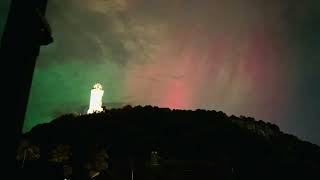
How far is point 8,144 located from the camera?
535 cm

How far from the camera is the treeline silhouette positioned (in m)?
64.4

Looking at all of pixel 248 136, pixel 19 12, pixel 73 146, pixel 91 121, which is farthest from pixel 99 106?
pixel 19 12

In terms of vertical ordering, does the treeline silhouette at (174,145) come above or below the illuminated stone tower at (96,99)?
below

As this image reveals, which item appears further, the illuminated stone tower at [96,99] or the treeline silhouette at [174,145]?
the illuminated stone tower at [96,99]

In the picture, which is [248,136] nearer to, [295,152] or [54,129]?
[295,152]

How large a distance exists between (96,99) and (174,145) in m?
30.5

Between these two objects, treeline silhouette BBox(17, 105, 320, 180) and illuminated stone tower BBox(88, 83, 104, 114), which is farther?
illuminated stone tower BBox(88, 83, 104, 114)

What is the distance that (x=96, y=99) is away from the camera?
340ft

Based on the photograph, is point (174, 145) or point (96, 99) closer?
point (174, 145)

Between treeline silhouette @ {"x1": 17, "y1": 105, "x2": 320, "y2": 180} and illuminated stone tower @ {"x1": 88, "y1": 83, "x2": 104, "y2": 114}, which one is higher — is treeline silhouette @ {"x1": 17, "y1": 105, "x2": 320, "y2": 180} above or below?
below

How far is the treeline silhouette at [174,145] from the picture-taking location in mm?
64375

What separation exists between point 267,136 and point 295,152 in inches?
348

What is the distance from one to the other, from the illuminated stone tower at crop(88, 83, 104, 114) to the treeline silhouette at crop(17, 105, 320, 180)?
3.73m

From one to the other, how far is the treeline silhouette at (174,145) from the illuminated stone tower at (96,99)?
12.2ft
